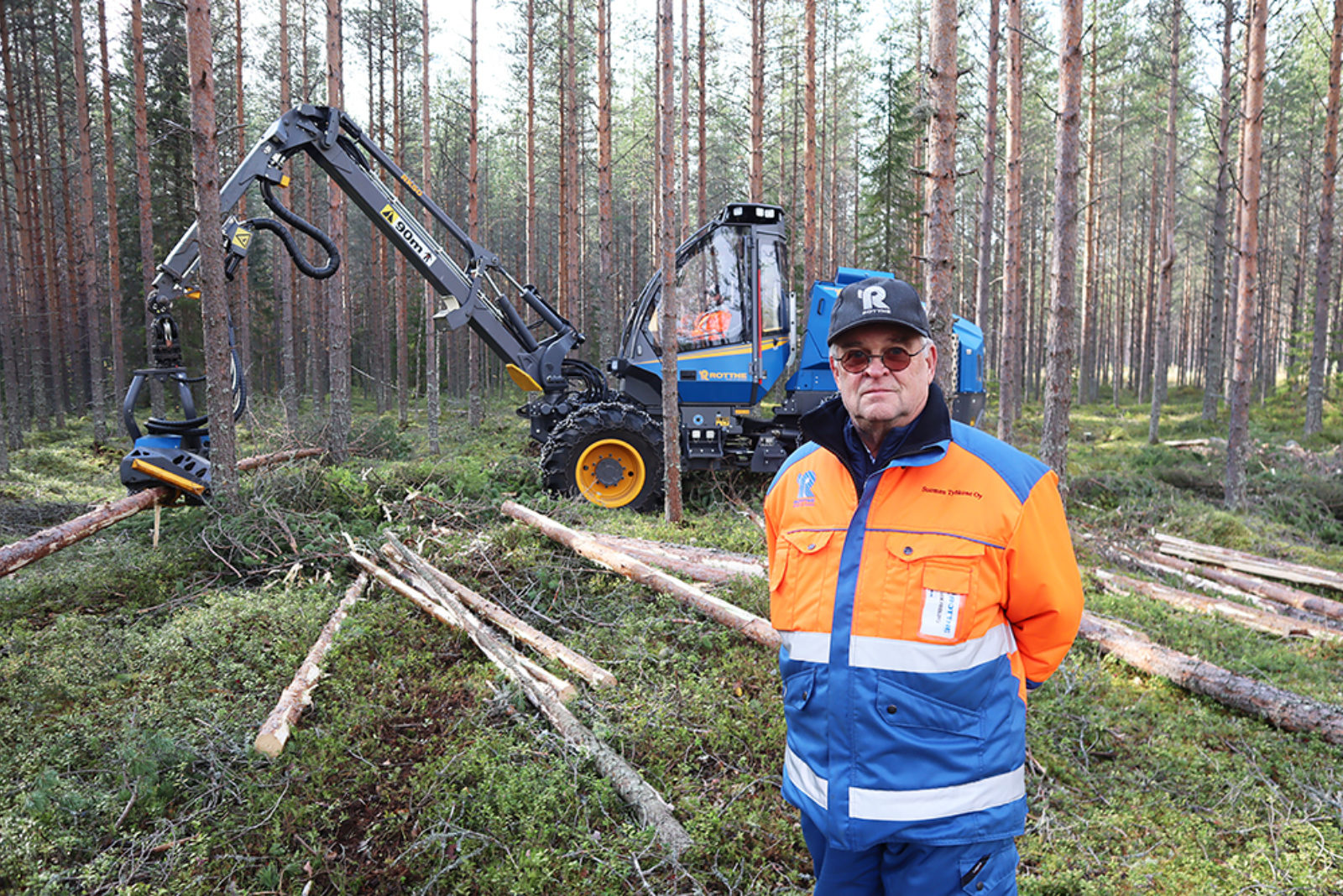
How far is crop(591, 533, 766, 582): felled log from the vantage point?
647 centimetres

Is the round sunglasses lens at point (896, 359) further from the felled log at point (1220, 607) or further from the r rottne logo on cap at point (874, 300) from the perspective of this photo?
the felled log at point (1220, 607)

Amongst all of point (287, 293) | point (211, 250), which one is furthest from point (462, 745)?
A: point (287, 293)

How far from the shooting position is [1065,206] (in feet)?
29.2

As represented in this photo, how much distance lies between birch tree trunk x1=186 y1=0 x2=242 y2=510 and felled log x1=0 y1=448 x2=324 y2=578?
1.70ft

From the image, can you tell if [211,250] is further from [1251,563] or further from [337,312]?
[1251,563]

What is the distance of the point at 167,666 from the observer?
5.02 meters

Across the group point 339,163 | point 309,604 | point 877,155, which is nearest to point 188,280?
point 339,163

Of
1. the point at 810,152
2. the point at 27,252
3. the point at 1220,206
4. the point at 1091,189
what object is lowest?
the point at 27,252

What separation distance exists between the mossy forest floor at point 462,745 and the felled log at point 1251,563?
2.03 metres

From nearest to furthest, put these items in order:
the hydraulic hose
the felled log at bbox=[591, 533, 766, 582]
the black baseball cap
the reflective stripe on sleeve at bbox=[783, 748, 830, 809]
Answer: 1. the reflective stripe on sleeve at bbox=[783, 748, 830, 809]
2. the black baseball cap
3. the felled log at bbox=[591, 533, 766, 582]
4. the hydraulic hose

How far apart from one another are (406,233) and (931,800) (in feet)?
28.8

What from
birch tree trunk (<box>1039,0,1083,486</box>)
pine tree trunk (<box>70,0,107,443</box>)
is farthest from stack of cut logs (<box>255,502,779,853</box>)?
pine tree trunk (<box>70,0,107,443</box>)

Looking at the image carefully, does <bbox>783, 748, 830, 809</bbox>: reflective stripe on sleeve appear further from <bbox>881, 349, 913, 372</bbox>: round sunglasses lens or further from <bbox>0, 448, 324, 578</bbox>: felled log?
<bbox>0, 448, 324, 578</bbox>: felled log

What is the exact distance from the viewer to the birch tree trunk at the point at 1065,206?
8633mm
